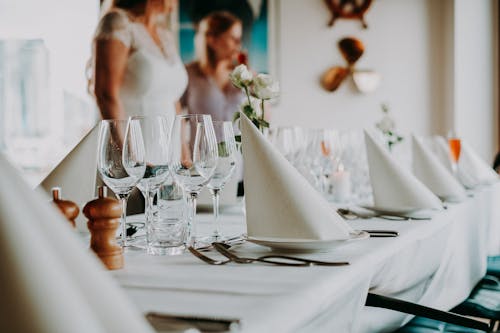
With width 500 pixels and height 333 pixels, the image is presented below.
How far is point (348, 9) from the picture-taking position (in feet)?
19.3

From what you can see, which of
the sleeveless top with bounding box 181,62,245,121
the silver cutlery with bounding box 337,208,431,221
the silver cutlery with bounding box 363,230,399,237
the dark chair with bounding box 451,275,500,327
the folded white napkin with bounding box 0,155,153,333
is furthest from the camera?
the sleeveless top with bounding box 181,62,245,121

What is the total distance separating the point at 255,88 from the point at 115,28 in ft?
9.35

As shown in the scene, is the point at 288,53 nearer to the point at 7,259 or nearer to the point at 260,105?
the point at 260,105

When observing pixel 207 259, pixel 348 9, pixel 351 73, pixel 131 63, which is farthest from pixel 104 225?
pixel 348 9

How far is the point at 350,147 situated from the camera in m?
2.44

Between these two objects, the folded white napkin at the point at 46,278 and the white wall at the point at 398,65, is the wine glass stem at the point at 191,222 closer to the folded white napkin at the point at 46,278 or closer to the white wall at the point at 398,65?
the folded white napkin at the point at 46,278

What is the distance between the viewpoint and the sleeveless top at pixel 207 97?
5148mm

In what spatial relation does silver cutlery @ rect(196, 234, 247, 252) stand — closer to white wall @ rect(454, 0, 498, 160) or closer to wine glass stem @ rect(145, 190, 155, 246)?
wine glass stem @ rect(145, 190, 155, 246)

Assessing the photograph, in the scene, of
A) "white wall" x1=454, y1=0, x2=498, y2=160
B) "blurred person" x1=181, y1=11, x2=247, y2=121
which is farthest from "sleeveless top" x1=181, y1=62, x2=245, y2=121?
"white wall" x1=454, y1=0, x2=498, y2=160

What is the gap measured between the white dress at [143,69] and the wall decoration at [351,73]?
166 cm

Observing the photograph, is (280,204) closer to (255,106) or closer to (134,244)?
(134,244)

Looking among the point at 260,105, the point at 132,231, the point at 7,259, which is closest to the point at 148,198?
the point at 132,231

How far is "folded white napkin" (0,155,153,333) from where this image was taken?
0.47 meters

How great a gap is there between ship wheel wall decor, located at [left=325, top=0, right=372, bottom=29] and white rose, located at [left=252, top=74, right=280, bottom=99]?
4.40 meters
